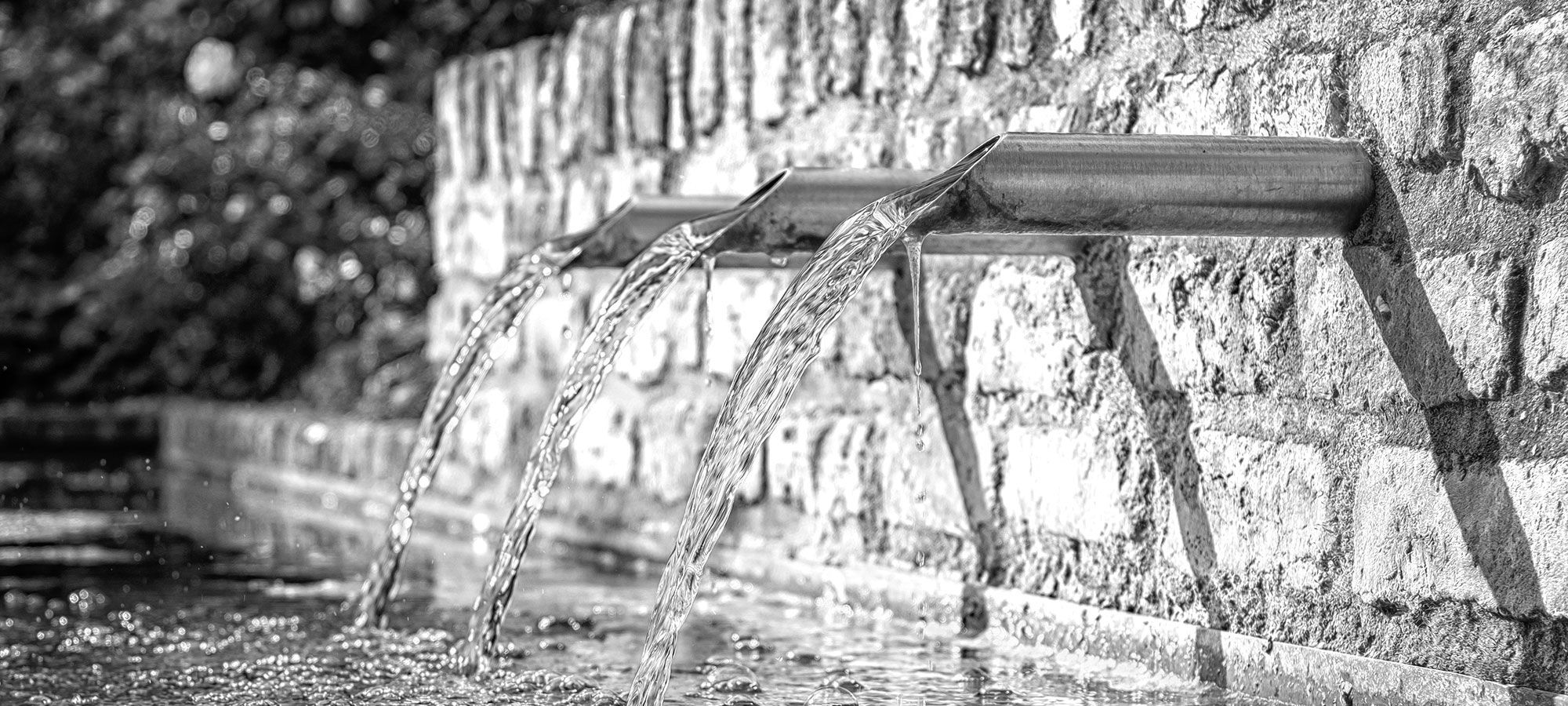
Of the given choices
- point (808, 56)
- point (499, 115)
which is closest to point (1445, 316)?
point (808, 56)

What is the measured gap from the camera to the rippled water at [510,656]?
224cm

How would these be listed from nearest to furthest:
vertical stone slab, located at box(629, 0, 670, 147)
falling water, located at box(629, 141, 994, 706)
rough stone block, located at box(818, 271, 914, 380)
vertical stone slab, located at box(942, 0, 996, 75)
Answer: falling water, located at box(629, 141, 994, 706), vertical stone slab, located at box(942, 0, 996, 75), rough stone block, located at box(818, 271, 914, 380), vertical stone slab, located at box(629, 0, 670, 147)

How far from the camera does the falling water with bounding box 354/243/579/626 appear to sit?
2.97 m

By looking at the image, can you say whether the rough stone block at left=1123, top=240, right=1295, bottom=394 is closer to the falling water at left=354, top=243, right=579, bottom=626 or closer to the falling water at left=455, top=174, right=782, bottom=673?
the falling water at left=455, top=174, right=782, bottom=673

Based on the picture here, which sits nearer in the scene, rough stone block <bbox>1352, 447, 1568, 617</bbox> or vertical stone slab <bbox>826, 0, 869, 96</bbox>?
rough stone block <bbox>1352, 447, 1568, 617</bbox>

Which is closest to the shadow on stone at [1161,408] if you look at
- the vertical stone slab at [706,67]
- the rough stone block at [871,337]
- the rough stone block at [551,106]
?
the rough stone block at [871,337]

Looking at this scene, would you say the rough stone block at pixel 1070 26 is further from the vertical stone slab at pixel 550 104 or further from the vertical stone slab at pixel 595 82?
the vertical stone slab at pixel 550 104

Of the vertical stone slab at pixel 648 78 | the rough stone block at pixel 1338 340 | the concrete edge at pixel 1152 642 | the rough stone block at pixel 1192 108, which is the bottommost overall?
the concrete edge at pixel 1152 642

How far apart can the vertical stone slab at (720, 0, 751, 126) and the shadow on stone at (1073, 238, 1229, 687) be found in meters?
1.13

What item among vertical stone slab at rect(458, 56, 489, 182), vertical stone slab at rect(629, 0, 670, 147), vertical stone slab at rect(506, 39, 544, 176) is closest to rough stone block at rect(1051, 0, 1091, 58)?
vertical stone slab at rect(629, 0, 670, 147)

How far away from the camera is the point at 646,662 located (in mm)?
2045

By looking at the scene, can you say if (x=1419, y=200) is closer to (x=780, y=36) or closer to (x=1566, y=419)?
(x=1566, y=419)

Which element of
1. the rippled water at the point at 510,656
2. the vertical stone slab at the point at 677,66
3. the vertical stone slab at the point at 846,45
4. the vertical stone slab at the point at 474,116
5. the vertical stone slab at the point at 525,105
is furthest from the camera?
the vertical stone slab at the point at 474,116

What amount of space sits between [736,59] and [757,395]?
140cm
